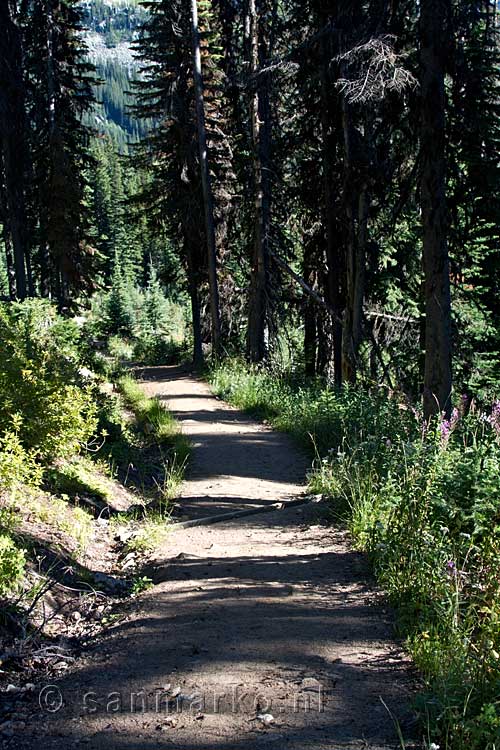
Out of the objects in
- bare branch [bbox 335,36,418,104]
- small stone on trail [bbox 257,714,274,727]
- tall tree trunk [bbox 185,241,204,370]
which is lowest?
small stone on trail [bbox 257,714,274,727]

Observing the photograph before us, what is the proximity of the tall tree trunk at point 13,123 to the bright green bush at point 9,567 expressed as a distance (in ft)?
49.3

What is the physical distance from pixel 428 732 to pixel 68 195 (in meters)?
22.7

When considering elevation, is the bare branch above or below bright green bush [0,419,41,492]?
above

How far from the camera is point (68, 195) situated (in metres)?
22.8

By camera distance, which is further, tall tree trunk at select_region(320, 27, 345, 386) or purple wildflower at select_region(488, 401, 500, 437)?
tall tree trunk at select_region(320, 27, 345, 386)

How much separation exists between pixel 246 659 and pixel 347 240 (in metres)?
12.1

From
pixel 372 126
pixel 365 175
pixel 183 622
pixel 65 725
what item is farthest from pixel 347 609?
pixel 372 126

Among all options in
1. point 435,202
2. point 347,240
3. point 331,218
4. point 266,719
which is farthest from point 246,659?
point 331,218

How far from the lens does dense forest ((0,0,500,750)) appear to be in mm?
4512

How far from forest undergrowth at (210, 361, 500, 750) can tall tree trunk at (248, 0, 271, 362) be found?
12.2 m

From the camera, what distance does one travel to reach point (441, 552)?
13.5 ft

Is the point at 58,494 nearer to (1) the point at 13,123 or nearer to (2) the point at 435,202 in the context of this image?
(2) the point at 435,202

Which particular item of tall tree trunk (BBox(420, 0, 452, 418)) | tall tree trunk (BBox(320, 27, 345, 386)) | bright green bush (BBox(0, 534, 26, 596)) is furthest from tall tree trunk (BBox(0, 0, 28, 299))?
bright green bush (BBox(0, 534, 26, 596))

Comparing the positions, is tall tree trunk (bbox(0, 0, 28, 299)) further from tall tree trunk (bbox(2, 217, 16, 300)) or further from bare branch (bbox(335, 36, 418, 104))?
bare branch (bbox(335, 36, 418, 104))
